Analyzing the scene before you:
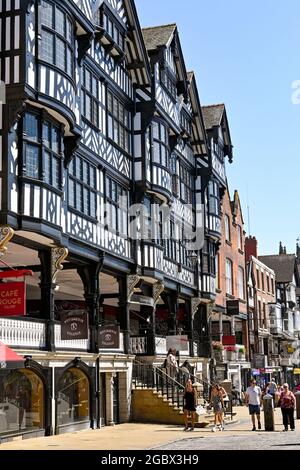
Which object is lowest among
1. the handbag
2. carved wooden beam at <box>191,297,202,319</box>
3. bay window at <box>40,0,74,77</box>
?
the handbag

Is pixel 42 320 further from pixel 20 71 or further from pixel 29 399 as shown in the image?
pixel 20 71

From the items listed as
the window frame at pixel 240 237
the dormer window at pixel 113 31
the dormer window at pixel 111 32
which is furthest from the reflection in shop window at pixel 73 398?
the window frame at pixel 240 237

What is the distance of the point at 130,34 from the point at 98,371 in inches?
542

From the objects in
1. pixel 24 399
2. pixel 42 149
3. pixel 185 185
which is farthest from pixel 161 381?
pixel 185 185

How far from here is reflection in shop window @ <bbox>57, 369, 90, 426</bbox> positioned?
71.3 ft

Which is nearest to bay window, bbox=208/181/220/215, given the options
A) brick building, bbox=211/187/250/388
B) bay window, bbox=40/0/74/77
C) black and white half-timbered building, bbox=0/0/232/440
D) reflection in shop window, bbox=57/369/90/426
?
black and white half-timbered building, bbox=0/0/232/440

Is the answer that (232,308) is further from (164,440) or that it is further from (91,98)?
(164,440)

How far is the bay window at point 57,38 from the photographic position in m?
20.4

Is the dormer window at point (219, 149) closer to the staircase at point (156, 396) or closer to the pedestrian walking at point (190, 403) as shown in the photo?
the staircase at point (156, 396)

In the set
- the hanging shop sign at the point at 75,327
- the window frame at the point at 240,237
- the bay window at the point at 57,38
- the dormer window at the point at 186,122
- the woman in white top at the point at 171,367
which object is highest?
the dormer window at the point at 186,122

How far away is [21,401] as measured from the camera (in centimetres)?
1956

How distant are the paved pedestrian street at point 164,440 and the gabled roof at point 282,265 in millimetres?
47438

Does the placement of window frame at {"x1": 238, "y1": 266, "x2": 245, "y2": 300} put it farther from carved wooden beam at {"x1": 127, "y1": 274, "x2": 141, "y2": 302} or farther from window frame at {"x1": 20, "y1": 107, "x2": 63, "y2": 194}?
window frame at {"x1": 20, "y1": 107, "x2": 63, "y2": 194}

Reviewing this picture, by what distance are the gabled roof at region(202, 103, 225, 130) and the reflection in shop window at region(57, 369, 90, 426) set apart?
74.1ft
